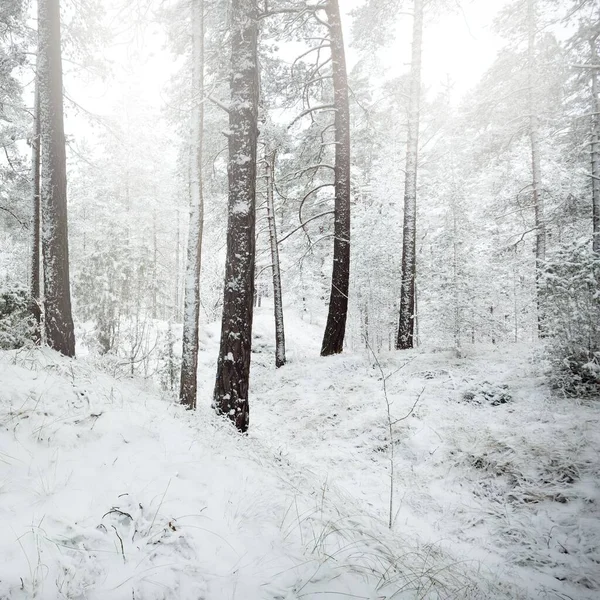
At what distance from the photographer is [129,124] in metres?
24.9

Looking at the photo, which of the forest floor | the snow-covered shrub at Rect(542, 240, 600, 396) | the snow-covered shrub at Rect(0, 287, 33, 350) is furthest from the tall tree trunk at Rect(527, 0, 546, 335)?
the snow-covered shrub at Rect(0, 287, 33, 350)

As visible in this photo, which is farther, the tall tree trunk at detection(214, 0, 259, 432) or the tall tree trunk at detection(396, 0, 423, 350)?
the tall tree trunk at detection(396, 0, 423, 350)

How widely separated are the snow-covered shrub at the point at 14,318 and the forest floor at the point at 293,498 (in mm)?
1376

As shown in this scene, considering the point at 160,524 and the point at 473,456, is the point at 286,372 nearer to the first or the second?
the point at 473,456

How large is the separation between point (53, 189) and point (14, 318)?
8.45ft

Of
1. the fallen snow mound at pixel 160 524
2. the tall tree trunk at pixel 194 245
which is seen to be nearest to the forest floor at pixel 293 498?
the fallen snow mound at pixel 160 524

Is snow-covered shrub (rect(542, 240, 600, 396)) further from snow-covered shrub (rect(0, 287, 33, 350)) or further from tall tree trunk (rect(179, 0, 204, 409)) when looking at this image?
snow-covered shrub (rect(0, 287, 33, 350))

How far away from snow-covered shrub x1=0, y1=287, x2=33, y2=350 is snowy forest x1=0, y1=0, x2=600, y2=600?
0.13ft

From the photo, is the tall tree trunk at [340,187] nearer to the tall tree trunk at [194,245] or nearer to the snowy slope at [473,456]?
the snowy slope at [473,456]

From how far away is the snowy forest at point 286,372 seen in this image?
7.55 ft

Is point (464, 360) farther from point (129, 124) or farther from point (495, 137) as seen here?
point (129, 124)

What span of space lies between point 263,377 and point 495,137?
1284 centimetres

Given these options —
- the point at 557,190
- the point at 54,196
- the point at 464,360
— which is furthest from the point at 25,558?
the point at 557,190

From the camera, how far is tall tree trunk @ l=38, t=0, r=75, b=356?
664 centimetres
